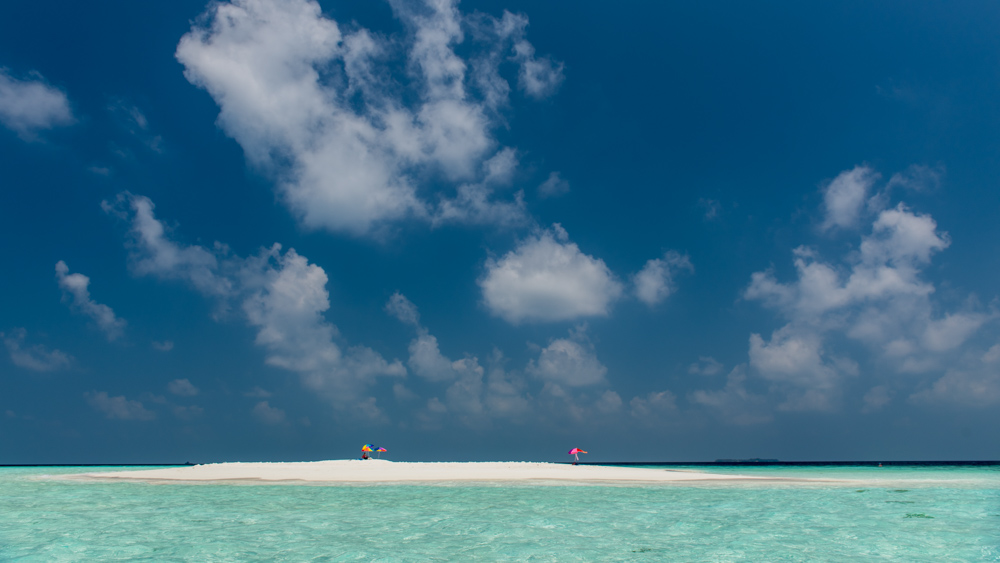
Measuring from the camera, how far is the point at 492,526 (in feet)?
58.3

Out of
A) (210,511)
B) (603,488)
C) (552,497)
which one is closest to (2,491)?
(210,511)

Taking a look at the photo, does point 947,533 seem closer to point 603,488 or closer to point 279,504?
point 603,488

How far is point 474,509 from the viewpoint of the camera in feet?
72.5

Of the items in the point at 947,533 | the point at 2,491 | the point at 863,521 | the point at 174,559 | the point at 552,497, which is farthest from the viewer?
the point at 2,491

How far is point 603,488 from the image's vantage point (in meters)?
31.9

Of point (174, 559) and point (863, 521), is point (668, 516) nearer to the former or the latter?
point (863, 521)

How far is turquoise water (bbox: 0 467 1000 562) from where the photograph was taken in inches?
548

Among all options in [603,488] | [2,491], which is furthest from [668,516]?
[2,491]

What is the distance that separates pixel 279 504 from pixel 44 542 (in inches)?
367

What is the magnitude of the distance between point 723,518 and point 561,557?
941 centimetres

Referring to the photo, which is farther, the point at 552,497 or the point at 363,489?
the point at 363,489

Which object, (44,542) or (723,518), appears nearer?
(44,542)

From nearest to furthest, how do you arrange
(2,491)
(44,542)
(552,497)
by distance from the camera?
(44,542) < (552,497) < (2,491)

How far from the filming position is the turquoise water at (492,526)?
1391 centimetres
